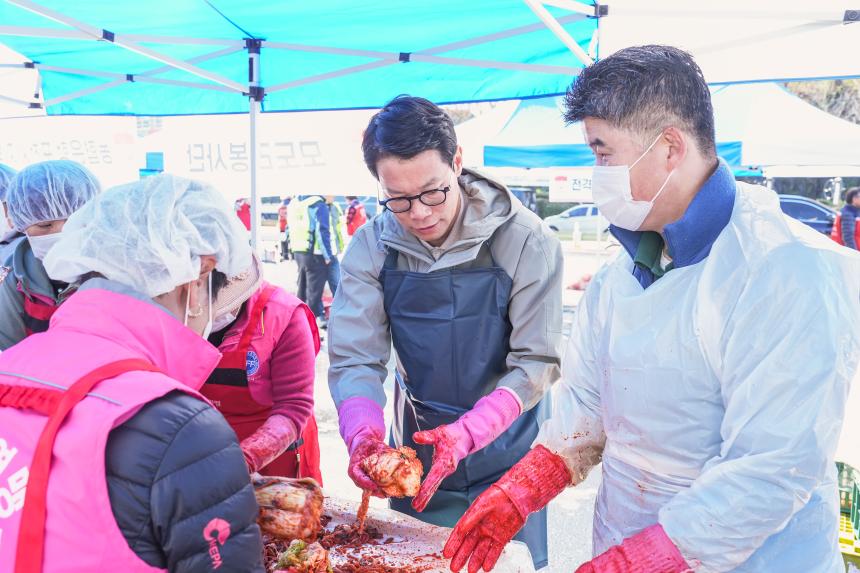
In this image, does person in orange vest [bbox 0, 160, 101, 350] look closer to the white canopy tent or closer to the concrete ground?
the concrete ground

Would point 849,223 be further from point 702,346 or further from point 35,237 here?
→ point 35,237

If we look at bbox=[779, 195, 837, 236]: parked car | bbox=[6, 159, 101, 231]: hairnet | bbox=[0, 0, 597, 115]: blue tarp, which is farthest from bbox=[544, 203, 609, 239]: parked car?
bbox=[6, 159, 101, 231]: hairnet

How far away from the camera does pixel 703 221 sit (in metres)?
1.55

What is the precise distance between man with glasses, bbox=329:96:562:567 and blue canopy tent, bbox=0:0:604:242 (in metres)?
1.49

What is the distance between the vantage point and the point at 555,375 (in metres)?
2.49

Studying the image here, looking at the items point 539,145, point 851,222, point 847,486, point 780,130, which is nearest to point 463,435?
point 847,486

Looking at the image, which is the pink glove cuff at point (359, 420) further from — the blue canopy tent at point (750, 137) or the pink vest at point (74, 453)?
the blue canopy tent at point (750, 137)

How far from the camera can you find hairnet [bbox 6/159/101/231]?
293 centimetres

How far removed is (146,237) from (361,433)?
109cm

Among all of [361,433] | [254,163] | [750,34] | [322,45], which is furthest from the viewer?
[254,163]

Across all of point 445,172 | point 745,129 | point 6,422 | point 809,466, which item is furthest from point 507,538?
point 745,129

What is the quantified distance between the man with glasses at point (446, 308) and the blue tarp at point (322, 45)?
1763mm

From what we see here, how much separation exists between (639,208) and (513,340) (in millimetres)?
871

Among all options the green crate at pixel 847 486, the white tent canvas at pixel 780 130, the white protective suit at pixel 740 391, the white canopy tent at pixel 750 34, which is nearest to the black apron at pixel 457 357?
the white protective suit at pixel 740 391
